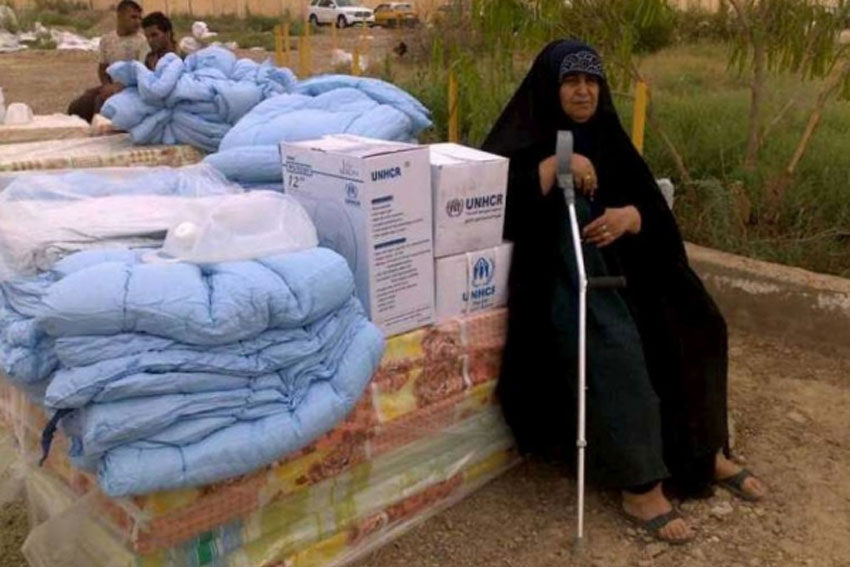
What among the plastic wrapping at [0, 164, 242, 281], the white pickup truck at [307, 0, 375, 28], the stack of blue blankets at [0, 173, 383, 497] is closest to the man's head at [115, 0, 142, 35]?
the plastic wrapping at [0, 164, 242, 281]

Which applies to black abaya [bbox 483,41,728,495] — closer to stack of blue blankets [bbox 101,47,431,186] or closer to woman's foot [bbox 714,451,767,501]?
woman's foot [bbox 714,451,767,501]

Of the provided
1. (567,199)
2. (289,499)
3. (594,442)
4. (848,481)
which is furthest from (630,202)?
(289,499)

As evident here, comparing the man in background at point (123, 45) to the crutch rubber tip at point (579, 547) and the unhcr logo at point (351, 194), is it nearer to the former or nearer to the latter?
the unhcr logo at point (351, 194)

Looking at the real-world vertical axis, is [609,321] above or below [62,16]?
above

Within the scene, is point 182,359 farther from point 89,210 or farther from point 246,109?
point 246,109

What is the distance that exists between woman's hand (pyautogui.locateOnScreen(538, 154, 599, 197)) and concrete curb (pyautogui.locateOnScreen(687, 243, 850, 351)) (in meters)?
1.70

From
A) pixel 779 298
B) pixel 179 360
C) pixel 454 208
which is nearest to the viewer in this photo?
pixel 179 360

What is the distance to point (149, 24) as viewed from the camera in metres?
6.56

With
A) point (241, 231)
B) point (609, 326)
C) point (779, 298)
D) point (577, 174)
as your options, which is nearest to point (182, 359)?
point (241, 231)

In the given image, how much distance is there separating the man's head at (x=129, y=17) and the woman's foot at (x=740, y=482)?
5.62 m

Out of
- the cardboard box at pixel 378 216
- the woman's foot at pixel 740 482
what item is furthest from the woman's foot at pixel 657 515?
the cardboard box at pixel 378 216

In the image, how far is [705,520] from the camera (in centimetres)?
306

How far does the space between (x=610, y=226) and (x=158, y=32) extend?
4.45m

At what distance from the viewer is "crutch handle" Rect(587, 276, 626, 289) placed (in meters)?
2.86
